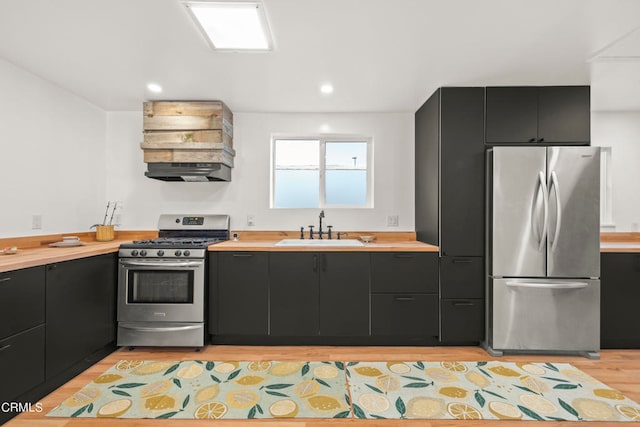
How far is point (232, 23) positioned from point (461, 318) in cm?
296

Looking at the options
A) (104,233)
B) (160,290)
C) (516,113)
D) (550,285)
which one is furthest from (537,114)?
(104,233)

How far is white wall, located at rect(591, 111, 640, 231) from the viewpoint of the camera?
368 centimetres

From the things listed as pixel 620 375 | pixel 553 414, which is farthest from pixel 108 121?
pixel 620 375

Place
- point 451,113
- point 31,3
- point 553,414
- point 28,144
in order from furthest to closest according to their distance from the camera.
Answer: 1. point 451,113
2. point 28,144
3. point 553,414
4. point 31,3

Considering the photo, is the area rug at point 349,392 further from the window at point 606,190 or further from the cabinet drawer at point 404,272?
the window at point 606,190

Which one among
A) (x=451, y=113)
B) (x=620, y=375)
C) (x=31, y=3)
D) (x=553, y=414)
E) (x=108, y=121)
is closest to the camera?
(x=31, y=3)

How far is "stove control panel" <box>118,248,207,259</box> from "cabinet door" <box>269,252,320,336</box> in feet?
2.25

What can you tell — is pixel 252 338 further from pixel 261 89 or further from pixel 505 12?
pixel 505 12

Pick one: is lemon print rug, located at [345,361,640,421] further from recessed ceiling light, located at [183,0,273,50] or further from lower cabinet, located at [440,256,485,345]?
recessed ceiling light, located at [183,0,273,50]

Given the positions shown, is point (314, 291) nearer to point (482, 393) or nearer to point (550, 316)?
point (482, 393)

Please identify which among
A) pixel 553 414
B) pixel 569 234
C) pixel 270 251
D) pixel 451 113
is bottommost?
pixel 553 414

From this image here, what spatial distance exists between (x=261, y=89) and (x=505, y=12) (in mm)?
1999

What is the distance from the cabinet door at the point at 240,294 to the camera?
9.84ft

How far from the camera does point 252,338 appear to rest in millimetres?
3072
